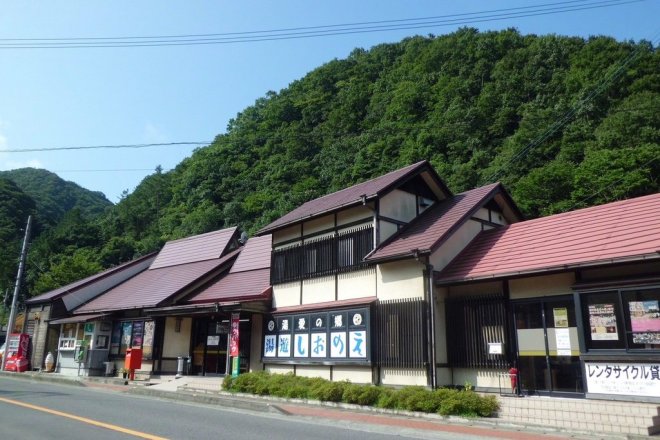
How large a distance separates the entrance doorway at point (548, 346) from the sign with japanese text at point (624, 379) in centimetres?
58

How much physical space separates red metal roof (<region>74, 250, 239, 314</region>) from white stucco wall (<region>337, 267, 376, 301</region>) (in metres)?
9.01

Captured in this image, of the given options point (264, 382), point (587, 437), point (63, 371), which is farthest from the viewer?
point (63, 371)

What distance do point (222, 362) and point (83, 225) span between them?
50717 millimetres

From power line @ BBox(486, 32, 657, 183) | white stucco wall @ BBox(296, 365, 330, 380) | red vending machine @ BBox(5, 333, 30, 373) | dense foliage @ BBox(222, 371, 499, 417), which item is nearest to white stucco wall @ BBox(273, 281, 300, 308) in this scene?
white stucco wall @ BBox(296, 365, 330, 380)

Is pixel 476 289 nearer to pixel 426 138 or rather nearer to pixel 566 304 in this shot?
pixel 566 304

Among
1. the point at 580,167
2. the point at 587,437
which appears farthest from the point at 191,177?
the point at 587,437

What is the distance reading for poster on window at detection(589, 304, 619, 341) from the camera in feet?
35.5

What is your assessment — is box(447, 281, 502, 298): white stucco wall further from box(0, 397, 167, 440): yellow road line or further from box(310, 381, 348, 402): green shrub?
box(0, 397, 167, 440): yellow road line

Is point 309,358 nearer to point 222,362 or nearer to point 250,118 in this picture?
point 222,362

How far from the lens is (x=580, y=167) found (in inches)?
1406

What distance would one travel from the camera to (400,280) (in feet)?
48.1

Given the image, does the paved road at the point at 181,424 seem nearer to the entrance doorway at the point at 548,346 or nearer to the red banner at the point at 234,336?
the entrance doorway at the point at 548,346

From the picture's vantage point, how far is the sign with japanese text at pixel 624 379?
33.0ft

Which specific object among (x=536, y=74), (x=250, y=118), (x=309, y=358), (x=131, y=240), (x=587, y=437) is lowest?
(x=587, y=437)
